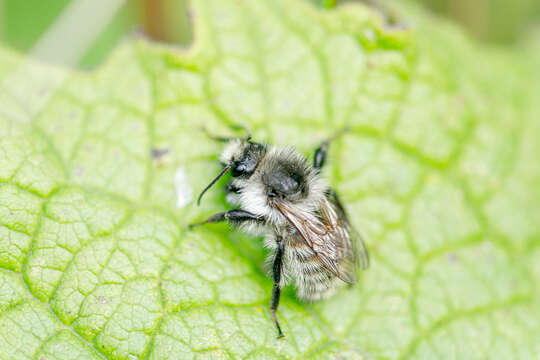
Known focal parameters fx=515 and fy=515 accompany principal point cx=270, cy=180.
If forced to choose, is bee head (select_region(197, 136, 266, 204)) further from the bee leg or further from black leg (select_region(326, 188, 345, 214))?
black leg (select_region(326, 188, 345, 214))

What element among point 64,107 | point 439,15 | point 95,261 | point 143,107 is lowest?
point 95,261

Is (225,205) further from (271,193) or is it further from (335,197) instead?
(335,197)

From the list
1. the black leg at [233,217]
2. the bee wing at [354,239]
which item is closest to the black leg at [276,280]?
the black leg at [233,217]

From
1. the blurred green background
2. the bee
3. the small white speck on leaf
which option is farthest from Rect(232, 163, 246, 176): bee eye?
the blurred green background

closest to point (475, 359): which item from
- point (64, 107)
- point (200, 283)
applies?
point (200, 283)

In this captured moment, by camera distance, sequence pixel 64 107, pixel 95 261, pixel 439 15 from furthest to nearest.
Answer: pixel 439 15 → pixel 64 107 → pixel 95 261

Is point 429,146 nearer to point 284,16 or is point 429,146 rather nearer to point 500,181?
point 500,181

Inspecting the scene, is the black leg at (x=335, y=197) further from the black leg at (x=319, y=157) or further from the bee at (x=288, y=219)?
the black leg at (x=319, y=157)
